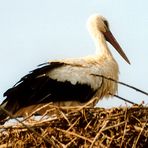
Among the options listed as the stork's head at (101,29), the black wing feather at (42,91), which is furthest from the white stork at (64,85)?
the stork's head at (101,29)

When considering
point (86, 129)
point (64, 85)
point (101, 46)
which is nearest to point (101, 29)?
point (101, 46)

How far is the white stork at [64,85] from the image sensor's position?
8.80 metres

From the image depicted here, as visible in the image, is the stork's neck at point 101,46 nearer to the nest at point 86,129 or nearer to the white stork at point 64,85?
the white stork at point 64,85

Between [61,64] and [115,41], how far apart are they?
1.75 m

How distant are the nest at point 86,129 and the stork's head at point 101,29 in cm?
460

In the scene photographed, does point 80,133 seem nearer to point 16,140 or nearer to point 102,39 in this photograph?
point 16,140

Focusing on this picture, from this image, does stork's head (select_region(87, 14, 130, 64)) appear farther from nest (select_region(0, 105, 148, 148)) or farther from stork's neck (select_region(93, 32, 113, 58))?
nest (select_region(0, 105, 148, 148))

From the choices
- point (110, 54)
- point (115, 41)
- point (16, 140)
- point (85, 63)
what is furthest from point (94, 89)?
point (16, 140)

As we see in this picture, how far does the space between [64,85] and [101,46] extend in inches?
47.8

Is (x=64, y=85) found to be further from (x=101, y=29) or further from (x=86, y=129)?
(x=86, y=129)

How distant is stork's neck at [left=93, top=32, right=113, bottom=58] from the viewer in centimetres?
998

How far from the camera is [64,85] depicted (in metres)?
9.27

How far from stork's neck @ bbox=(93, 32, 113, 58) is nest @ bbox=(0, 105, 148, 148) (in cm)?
390

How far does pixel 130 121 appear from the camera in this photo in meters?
5.81
